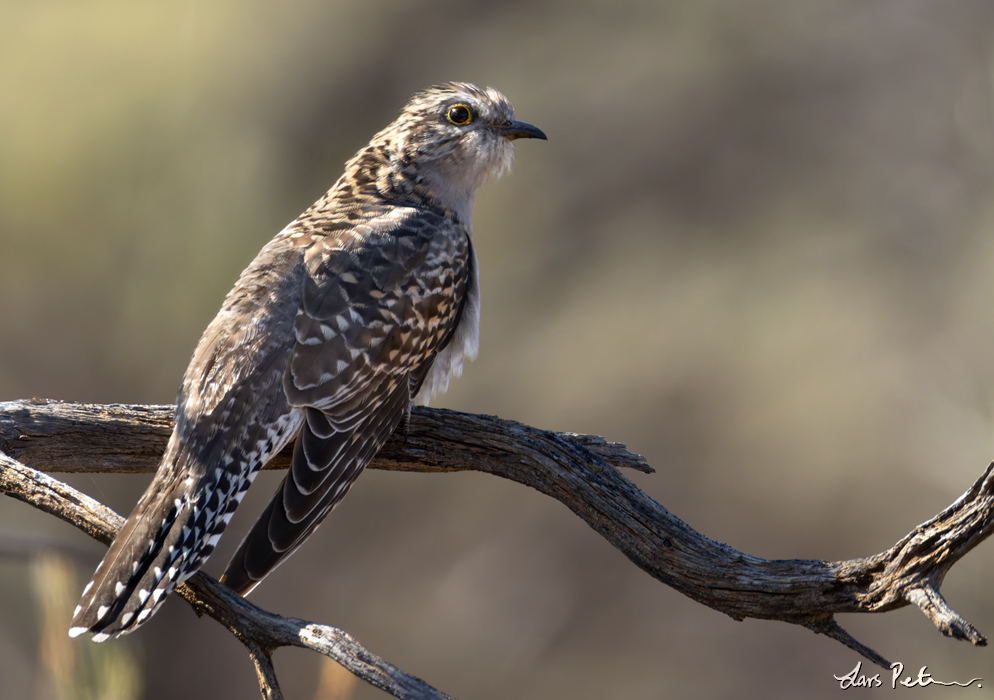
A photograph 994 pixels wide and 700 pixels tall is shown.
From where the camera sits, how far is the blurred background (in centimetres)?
845

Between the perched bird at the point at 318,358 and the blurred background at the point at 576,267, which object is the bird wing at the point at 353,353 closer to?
the perched bird at the point at 318,358

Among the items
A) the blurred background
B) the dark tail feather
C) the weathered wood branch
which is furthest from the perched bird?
the blurred background

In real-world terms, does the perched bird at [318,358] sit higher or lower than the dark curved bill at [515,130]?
lower

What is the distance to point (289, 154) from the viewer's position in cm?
1095

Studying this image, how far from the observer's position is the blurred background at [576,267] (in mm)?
8445

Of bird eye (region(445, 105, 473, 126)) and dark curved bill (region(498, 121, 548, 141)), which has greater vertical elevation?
dark curved bill (region(498, 121, 548, 141))

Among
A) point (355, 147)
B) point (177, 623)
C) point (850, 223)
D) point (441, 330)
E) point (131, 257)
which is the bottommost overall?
point (177, 623)

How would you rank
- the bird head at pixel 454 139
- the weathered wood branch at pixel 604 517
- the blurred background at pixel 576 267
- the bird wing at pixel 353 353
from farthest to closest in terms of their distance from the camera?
the blurred background at pixel 576 267, the bird head at pixel 454 139, the bird wing at pixel 353 353, the weathered wood branch at pixel 604 517

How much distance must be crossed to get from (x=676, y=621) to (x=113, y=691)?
23.8 ft

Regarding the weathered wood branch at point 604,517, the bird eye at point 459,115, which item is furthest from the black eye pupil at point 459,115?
the weathered wood branch at point 604,517

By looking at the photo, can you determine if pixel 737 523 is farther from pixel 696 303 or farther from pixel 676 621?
pixel 696 303

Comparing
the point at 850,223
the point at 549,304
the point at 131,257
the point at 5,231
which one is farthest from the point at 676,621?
the point at 5,231

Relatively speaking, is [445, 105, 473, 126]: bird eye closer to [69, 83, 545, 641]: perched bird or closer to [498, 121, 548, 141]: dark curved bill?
[69, 83, 545, 641]: perched bird

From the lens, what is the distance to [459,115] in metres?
4.31
